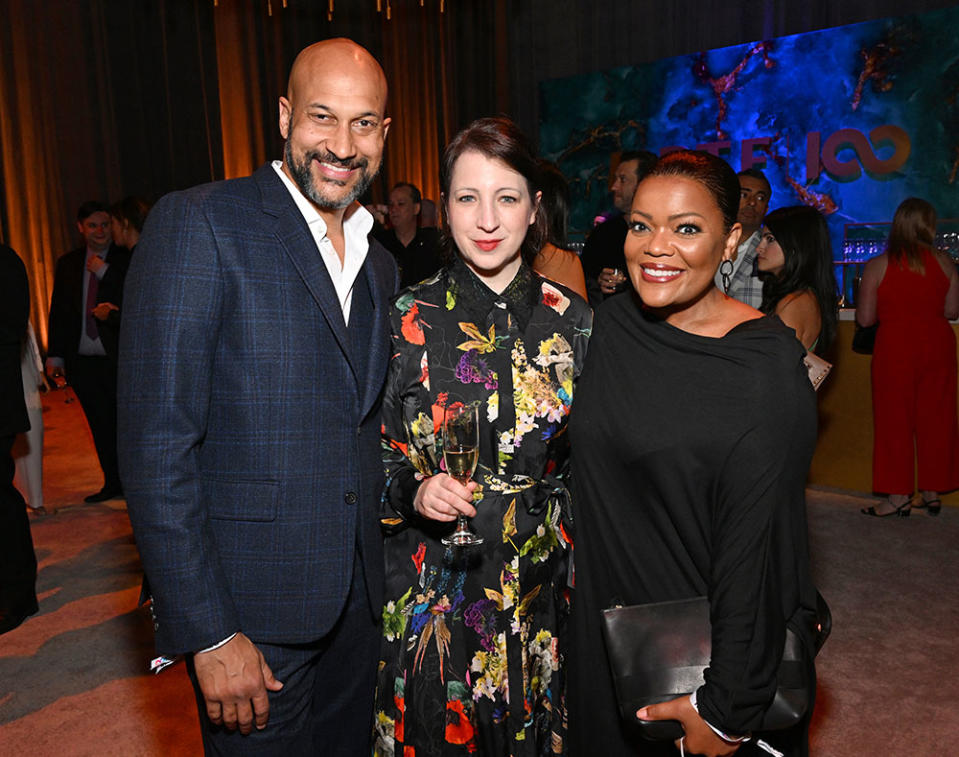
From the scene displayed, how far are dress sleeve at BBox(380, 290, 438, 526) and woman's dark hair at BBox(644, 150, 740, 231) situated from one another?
67 centimetres

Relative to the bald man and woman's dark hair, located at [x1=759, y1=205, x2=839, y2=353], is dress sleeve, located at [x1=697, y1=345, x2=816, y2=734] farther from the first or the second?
woman's dark hair, located at [x1=759, y1=205, x2=839, y2=353]

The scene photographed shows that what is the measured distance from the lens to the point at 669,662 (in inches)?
62.0

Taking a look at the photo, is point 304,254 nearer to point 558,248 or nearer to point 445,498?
point 445,498

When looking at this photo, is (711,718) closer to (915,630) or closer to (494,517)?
(494,517)

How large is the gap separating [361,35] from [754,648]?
41.9 feet

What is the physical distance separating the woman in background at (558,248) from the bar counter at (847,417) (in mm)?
2708

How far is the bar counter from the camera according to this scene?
18.3 feet

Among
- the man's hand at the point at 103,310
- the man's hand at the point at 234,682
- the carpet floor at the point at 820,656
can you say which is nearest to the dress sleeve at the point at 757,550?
the man's hand at the point at 234,682

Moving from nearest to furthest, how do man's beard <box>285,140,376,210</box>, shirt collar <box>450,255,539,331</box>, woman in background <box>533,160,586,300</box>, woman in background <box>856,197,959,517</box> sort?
man's beard <box>285,140,376,210</box>, shirt collar <box>450,255,539,331</box>, woman in background <box>533,160,586,300</box>, woman in background <box>856,197,959,517</box>

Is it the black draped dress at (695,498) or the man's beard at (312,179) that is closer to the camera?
the black draped dress at (695,498)

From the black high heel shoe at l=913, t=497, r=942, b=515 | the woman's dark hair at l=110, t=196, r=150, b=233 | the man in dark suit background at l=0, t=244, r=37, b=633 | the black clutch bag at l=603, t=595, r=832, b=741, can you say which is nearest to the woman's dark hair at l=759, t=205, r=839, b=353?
the black high heel shoe at l=913, t=497, r=942, b=515

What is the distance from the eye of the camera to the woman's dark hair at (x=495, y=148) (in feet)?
6.23

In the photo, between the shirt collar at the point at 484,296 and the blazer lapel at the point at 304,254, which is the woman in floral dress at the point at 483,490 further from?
the blazer lapel at the point at 304,254

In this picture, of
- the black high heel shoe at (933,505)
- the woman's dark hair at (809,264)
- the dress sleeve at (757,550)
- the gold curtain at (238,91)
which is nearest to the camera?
the dress sleeve at (757,550)
